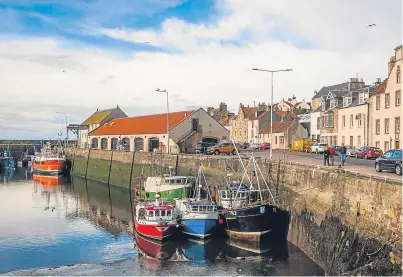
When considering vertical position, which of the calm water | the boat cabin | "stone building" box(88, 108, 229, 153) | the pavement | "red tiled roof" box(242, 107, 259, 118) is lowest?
the calm water

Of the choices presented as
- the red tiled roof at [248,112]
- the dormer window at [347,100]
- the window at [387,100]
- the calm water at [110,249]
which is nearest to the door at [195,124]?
the dormer window at [347,100]

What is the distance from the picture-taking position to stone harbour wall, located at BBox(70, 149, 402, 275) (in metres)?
17.1

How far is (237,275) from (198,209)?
24.5 feet

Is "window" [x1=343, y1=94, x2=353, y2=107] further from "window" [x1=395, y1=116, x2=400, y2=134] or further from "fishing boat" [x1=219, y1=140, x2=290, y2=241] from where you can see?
"fishing boat" [x1=219, y1=140, x2=290, y2=241]

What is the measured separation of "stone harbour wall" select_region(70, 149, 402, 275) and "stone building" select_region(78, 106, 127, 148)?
182ft

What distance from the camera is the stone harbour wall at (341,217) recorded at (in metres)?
17.1

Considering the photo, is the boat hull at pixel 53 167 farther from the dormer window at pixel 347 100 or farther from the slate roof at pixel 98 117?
the dormer window at pixel 347 100

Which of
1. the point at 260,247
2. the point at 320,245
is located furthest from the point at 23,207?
the point at 320,245

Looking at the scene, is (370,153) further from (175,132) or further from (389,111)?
(175,132)

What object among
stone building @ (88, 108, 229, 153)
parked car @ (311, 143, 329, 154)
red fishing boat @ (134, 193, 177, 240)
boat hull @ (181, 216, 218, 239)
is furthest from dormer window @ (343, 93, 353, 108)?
red fishing boat @ (134, 193, 177, 240)

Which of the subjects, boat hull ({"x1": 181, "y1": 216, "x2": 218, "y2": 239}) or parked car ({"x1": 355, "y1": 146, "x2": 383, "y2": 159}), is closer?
boat hull ({"x1": 181, "y1": 216, "x2": 218, "y2": 239})

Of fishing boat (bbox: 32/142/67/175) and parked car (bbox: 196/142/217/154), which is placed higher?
parked car (bbox: 196/142/217/154)

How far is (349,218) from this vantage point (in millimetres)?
20875

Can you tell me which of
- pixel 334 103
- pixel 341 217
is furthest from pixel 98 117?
pixel 341 217
